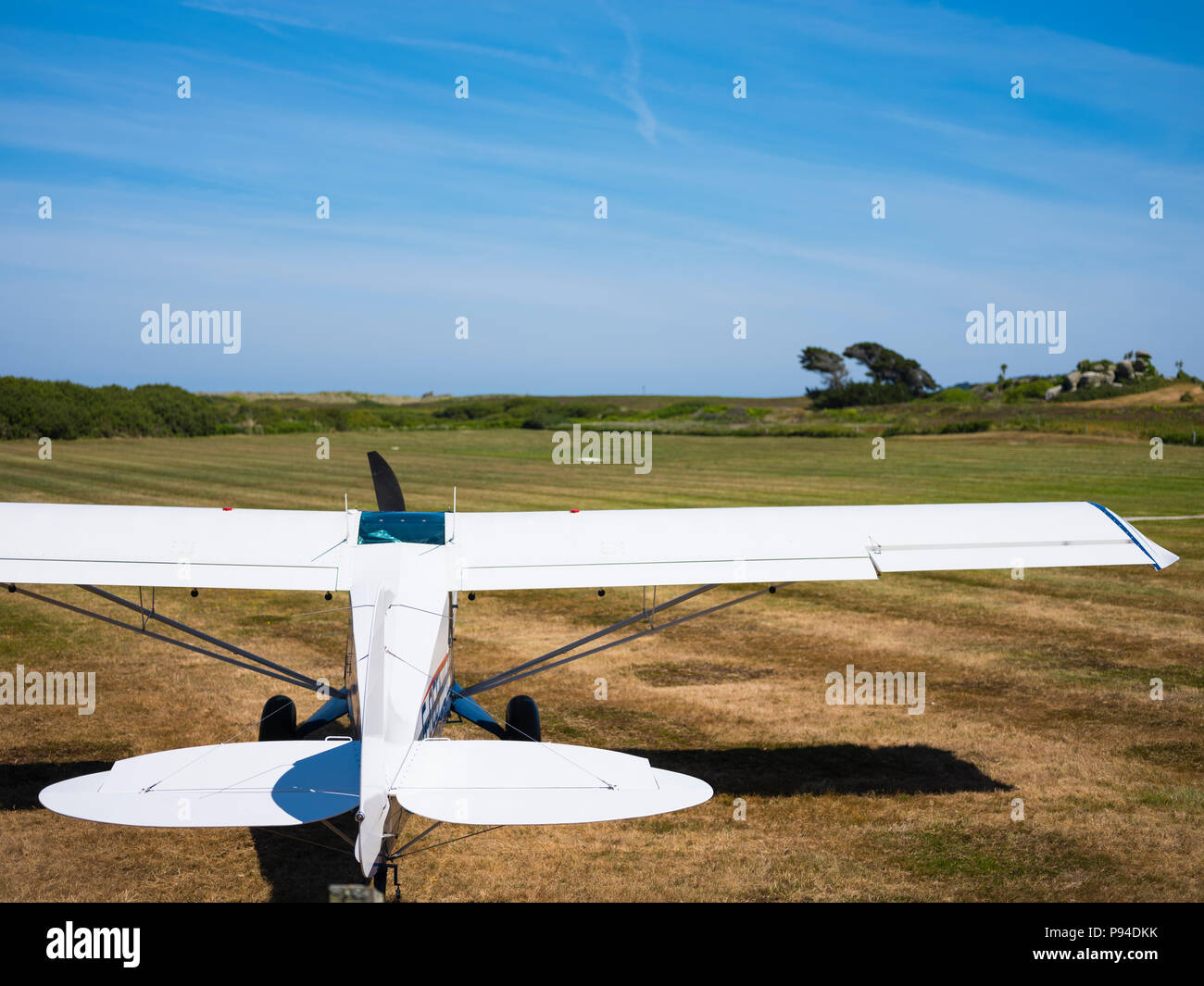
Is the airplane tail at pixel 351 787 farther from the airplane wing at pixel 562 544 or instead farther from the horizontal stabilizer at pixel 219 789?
the airplane wing at pixel 562 544

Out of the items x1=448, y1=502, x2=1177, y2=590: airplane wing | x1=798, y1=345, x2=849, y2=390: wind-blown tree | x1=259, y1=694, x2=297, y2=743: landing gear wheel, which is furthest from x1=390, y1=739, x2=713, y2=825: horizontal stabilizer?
x1=798, y1=345, x2=849, y2=390: wind-blown tree

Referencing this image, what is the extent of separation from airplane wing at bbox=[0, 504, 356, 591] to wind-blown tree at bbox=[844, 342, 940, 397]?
3621 inches

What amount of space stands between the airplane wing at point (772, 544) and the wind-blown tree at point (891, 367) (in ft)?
295

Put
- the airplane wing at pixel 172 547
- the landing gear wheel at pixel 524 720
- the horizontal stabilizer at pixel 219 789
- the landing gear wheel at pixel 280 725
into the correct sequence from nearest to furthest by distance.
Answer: the horizontal stabilizer at pixel 219 789 < the airplane wing at pixel 172 547 < the landing gear wheel at pixel 280 725 < the landing gear wheel at pixel 524 720

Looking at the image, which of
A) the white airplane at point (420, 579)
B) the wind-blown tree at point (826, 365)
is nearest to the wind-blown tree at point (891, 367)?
the wind-blown tree at point (826, 365)

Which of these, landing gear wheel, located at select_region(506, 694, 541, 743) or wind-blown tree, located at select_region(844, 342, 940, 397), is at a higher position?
wind-blown tree, located at select_region(844, 342, 940, 397)

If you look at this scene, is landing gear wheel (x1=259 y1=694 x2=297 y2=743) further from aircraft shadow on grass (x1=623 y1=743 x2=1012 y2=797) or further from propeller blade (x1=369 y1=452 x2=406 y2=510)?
aircraft shadow on grass (x1=623 y1=743 x2=1012 y2=797)

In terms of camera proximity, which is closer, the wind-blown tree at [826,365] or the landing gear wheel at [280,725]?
the landing gear wheel at [280,725]

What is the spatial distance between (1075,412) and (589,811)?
64264mm

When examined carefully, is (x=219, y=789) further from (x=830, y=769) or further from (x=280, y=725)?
(x=830, y=769)

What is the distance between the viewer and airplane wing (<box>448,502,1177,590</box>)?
7184 millimetres

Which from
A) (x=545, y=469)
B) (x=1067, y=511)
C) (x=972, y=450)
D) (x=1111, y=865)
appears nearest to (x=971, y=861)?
(x=1111, y=865)

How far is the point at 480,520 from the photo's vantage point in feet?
26.2

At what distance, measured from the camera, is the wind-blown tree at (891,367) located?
94.6 meters
